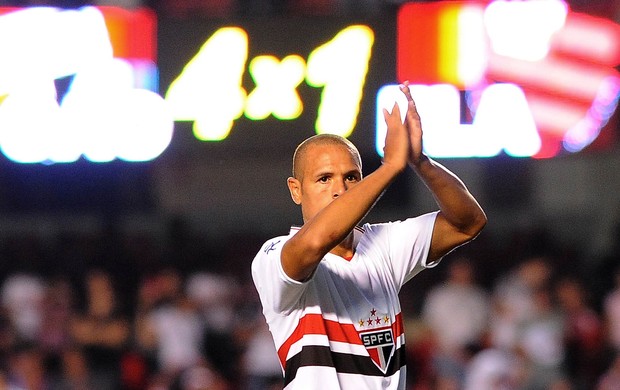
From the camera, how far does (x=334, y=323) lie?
3539mm

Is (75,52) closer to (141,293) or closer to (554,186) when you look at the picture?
(141,293)

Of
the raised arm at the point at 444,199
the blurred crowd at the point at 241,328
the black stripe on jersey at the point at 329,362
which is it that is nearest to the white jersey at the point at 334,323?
the black stripe on jersey at the point at 329,362

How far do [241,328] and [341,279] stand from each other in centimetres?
523

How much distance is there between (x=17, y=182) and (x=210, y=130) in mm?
3351

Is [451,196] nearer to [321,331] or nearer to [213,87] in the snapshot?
[321,331]

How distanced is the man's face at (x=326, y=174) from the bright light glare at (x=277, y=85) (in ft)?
14.1

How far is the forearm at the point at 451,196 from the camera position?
11.6 ft

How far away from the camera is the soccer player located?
132 inches

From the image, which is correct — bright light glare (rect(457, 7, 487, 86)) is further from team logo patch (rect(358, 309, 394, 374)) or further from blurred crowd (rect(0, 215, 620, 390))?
team logo patch (rect(358, 309, 394, 374))

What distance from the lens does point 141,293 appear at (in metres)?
9.23

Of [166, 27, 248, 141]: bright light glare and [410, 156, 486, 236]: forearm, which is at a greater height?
[166, 27, 248, 141]: bright light glare

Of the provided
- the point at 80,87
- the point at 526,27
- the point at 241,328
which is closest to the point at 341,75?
the point at 526,27

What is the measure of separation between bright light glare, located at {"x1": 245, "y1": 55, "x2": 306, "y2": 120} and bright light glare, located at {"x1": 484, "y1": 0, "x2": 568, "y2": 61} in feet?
4.25

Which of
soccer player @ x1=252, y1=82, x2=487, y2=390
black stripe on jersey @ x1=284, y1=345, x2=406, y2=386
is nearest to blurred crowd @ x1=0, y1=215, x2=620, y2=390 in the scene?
soccer player @ x1=252, y1=82, x2=487, y2=390
